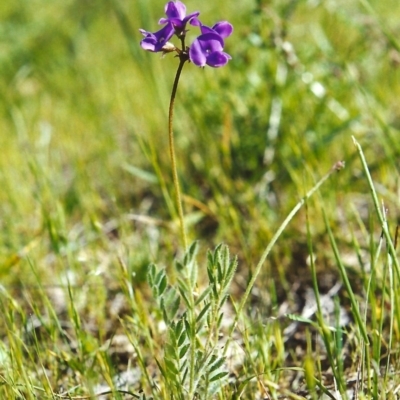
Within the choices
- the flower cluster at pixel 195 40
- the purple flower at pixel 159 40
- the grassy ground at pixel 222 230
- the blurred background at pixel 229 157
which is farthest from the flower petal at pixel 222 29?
the blurred background at pixel 229 157

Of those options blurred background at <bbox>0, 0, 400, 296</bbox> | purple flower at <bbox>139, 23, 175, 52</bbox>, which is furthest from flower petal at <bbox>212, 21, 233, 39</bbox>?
blurred background at <bbox>0, 0, 400, 296</bbox>

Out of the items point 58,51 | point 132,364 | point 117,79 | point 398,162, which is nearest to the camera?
point 132,364

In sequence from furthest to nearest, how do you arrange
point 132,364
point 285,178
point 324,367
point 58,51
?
point 58,51
point 285,178
point 132,364
point 324,367

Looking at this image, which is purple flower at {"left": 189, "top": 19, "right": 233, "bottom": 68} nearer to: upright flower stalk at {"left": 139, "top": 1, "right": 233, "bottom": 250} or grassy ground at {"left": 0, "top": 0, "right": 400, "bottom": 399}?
upright flower stalk at {"left": 139, "top": 1, "right": 233, "bottom": 250}

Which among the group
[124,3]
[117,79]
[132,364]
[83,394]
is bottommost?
[132,364]

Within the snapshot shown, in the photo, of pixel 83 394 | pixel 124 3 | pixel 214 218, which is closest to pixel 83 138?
pixel 214 218

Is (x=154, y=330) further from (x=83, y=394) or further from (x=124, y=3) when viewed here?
(x=124, y=3)
